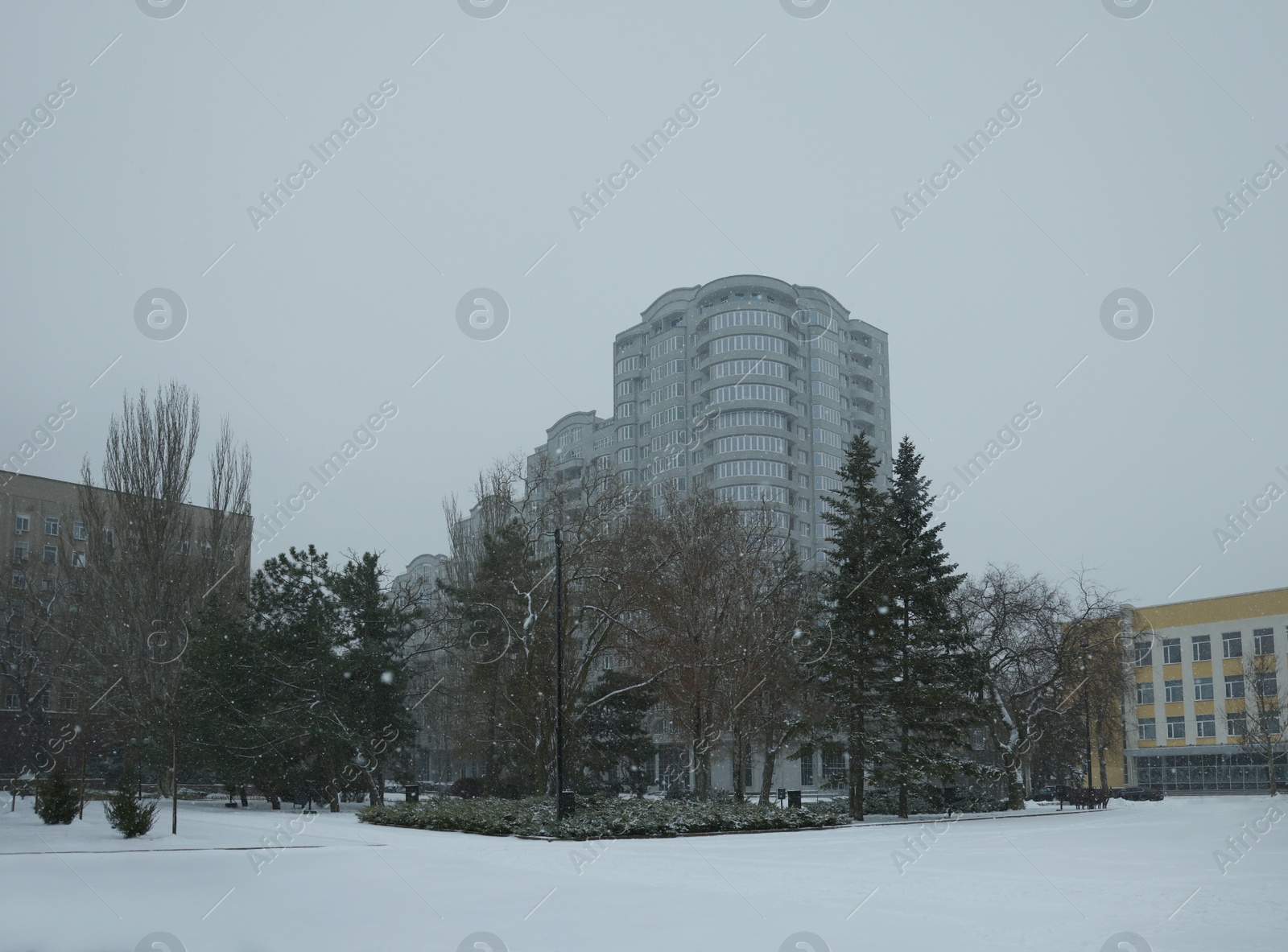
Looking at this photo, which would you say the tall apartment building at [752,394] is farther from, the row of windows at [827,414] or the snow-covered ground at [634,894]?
the snow-covered ground at [634,894]

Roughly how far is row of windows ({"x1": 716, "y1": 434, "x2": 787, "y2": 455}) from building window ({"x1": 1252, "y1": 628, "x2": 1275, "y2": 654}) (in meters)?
39.7

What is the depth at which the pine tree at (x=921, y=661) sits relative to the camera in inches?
1474

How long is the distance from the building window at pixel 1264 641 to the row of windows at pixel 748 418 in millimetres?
40847

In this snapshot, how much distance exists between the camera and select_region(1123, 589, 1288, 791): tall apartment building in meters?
77.2

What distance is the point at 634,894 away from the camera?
46.6 ft

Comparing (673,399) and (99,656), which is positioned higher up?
(673,399)

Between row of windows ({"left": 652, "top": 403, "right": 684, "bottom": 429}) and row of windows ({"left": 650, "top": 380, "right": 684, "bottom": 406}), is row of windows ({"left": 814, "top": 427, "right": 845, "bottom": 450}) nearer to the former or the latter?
row of windows ({"left": 652, "top": 403, "right": 684, "bottom": 429})

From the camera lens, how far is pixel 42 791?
90.1 feet

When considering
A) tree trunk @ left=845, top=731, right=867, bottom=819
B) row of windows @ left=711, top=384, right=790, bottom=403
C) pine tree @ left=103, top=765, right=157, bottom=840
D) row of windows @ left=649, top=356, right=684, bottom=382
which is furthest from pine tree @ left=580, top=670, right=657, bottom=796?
row of windows @ left=649, top=356, right=684, bottom=382

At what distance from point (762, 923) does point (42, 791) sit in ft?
76.0

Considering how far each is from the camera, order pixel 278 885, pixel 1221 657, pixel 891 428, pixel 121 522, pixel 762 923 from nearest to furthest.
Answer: pixel 762 923
pixel 278 885
pixel 121 522
pixel 1221 657
pixel 891 428

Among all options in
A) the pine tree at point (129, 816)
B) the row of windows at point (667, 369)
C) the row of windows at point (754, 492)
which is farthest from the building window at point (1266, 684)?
the pine tree at point (129, 816)

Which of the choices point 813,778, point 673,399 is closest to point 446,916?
point 813,778

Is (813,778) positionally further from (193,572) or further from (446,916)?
(446,916)
